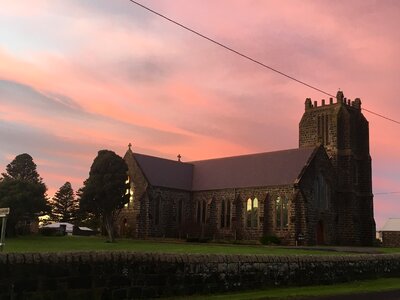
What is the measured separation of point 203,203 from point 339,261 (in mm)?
42876

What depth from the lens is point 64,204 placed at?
10606cm

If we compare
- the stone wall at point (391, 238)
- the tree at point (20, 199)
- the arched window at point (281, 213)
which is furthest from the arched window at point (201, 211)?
the stone wall at point (391, 238)

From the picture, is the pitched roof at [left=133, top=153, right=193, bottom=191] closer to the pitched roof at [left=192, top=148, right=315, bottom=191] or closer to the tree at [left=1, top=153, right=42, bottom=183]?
the pitched roof at [left=192, top=148, right=315, bottom=191]

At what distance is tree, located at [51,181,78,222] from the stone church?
4678 centimetres

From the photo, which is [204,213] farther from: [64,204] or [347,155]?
[64,204]

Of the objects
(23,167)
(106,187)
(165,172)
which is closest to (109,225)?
(106,187)

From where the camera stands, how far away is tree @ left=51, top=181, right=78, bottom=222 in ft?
343

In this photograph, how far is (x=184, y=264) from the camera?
13961 mm

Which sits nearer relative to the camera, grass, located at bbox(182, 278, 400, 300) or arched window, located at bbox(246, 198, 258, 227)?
grass, located at bbox(182, 278, 400, 300)

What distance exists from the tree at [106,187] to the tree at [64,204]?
59.4 metres

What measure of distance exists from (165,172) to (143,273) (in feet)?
164

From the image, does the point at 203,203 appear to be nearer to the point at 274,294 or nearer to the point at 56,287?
the point at 274,294

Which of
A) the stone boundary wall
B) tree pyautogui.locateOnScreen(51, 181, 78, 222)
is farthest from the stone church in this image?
tree pyautogui.locateOnScreen(51, 181, 78, 222)

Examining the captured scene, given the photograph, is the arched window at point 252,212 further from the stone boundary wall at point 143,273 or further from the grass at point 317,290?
the stone boundary wall at point 143,273
